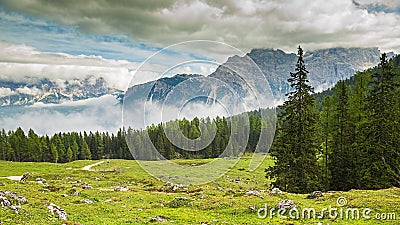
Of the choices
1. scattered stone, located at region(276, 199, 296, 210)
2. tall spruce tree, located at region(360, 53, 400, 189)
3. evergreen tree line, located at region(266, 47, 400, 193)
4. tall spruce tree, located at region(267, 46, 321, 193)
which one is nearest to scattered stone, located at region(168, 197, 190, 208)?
scattered stone, located at region(276, 199, 296, 210)

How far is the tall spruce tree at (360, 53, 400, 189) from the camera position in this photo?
138 feet

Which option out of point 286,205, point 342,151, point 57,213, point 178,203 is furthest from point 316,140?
point 57,213

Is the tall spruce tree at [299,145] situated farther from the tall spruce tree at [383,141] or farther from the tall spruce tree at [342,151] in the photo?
the tall spruce tree at [342,151]

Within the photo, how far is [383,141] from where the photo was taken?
42781 millimetres

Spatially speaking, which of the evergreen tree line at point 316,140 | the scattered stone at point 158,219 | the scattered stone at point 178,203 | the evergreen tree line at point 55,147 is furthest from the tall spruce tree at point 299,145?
the evergreen tree line at point 55,147

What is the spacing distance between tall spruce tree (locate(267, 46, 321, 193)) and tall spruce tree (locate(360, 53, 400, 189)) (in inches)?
279

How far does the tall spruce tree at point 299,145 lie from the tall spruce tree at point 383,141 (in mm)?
7085

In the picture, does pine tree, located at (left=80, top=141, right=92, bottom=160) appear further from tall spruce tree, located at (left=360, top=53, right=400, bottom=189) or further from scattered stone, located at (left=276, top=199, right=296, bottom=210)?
scattered stone, located at (left=276, top=199, right=296, bottom=210)

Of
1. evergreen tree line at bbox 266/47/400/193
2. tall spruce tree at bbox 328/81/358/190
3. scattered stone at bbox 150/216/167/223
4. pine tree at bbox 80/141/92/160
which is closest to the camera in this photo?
scattered stone at bbox 150/216/167/223

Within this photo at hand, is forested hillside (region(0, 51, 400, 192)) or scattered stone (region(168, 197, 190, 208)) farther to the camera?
forested hillside (region(0, 51, 400, 192))

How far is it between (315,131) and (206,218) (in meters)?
24.3

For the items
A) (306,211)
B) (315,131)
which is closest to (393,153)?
(315,131)

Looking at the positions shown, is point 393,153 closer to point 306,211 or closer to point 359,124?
point 359,124

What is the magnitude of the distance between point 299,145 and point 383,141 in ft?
36.9
